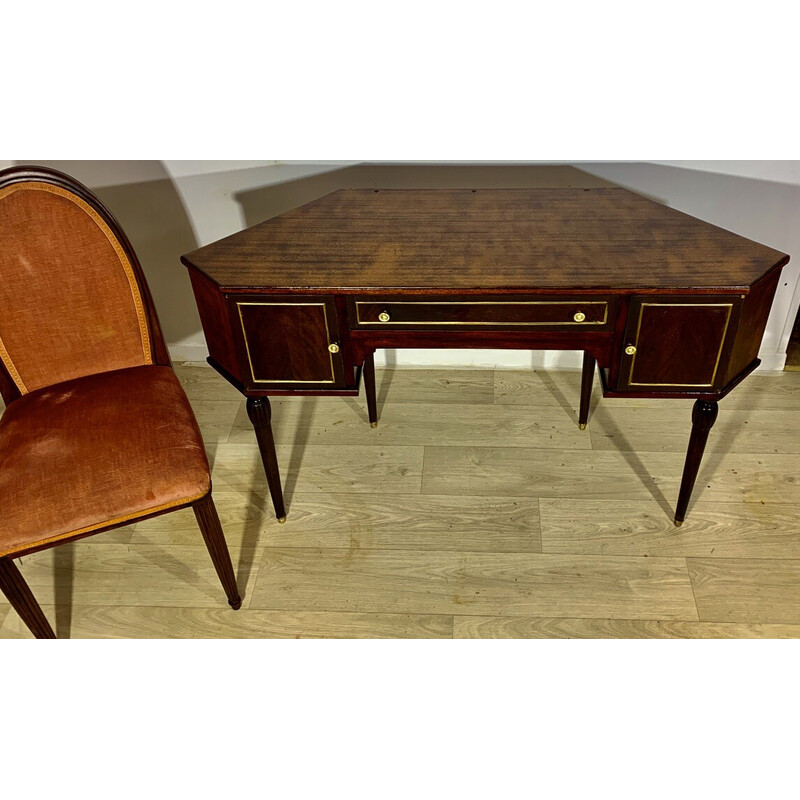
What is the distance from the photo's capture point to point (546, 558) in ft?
5.85

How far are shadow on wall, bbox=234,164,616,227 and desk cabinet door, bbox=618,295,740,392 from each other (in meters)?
0.78

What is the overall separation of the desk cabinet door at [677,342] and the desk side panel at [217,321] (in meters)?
0.89

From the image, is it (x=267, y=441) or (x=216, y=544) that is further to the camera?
(x=267, y=441)

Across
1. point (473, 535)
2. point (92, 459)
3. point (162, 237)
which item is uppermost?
point (162, 237)

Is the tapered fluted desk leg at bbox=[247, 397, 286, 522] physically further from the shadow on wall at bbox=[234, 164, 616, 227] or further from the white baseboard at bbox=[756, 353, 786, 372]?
the white baseboard at bbox=[756, 353, 786, 372]

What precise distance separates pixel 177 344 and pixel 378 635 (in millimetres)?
1497

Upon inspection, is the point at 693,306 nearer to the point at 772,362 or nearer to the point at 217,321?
the point at 217,321

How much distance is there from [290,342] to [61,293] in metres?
0.56

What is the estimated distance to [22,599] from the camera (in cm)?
147

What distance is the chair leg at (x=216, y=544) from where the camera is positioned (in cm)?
149

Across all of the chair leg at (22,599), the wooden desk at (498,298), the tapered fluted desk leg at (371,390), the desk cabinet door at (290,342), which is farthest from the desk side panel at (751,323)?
the chair leg at (22,599)

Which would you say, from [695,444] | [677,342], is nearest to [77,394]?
[677,342]

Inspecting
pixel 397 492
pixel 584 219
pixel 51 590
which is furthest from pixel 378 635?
pixel 584 219

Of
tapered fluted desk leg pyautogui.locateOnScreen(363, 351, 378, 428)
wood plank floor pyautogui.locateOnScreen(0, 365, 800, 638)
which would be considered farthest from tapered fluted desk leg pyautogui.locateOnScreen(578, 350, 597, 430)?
tapered fluted desk leg pyautogui.locateOnScreen(363, 351, 378, 428)
